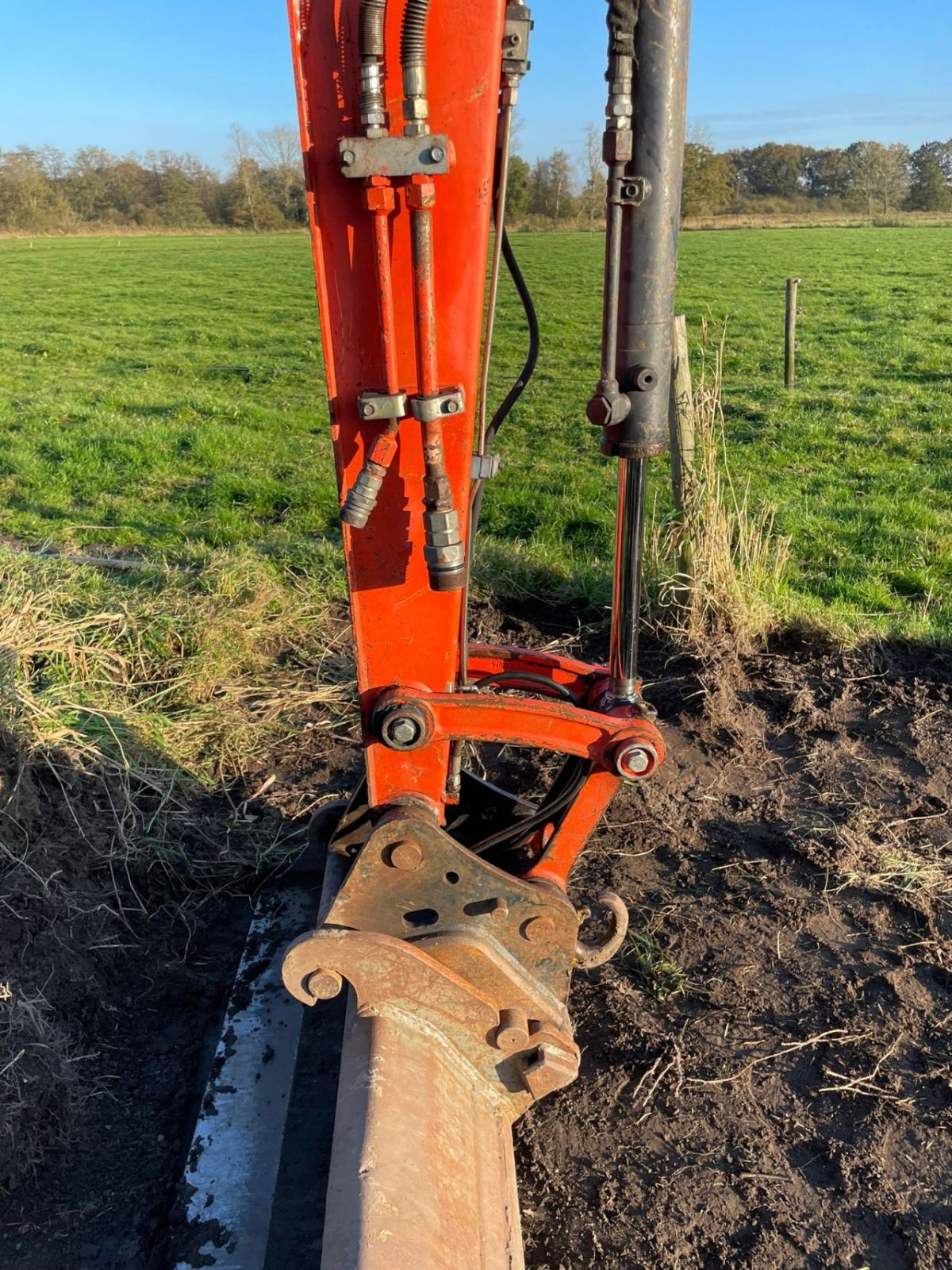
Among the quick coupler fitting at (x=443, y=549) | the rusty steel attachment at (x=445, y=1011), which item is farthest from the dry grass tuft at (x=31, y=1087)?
the quick coupler fitting at (x=443, y=549)

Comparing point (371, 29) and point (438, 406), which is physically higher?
point (371, 29)

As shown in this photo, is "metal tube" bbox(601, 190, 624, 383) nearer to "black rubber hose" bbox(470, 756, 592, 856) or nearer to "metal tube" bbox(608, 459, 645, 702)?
"metal tube" bbox(608, 459, 645, 702)

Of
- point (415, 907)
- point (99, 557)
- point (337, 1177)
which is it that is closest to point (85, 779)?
point (415, 907)

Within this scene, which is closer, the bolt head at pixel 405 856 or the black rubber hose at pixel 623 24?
the black rubber hose at pixel 623 24

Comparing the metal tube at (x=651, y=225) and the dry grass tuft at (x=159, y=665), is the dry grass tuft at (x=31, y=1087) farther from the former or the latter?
the metal tube at (x=651, y=225)

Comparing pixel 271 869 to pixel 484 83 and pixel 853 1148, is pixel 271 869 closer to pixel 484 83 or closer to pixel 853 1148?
pixel 853 1148


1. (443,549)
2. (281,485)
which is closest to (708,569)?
(443,549)

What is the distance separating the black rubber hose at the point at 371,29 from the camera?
1823 millimetres

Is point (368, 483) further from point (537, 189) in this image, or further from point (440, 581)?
point (537, 189)

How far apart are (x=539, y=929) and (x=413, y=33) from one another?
1.97 metres

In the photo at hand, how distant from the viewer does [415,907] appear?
2.43 meters

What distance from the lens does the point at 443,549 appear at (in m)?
2.13

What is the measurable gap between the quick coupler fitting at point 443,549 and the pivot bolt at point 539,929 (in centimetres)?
88

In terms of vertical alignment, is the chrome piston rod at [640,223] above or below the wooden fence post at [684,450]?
above
